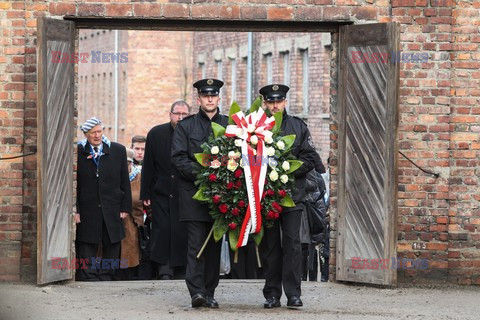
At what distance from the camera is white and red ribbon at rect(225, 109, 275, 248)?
1205 cm

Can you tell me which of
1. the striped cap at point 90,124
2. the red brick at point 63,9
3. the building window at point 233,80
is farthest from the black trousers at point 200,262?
the building window at point 233,80

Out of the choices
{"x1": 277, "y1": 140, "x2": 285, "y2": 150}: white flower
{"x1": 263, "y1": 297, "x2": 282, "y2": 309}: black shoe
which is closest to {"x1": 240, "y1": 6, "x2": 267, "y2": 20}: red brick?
{"x1": 277, "y1": 140, "x2": 285, "y2": 150}: white flower

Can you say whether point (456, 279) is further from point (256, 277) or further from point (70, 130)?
point (70, 130)

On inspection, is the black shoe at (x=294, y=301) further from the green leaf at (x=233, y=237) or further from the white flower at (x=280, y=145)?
the white flower at (x=280, y=145)

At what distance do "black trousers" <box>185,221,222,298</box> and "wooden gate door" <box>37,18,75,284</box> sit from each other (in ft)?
6.00

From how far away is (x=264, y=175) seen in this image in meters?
12.1

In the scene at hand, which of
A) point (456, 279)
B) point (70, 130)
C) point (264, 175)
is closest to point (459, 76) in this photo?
point (456, 279)

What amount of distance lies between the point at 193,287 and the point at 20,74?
3.06 m

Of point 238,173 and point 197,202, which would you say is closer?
point 238,173

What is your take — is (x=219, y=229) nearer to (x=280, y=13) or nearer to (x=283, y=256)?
(x=283, y=256)

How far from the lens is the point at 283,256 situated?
485 inches

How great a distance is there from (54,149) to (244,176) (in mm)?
2289

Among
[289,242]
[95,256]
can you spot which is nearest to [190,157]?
[289,242]

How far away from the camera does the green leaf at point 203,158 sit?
12.1 meters
